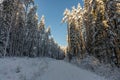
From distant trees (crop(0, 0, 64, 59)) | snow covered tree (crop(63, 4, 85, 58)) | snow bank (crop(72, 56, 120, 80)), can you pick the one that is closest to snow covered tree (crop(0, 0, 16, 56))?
distant trees (crop(0, 0, 64, 59))

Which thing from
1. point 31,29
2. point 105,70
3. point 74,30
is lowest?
point 105,70

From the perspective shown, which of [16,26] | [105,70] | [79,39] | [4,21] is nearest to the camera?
[105,70]

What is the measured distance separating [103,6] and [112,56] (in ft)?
25.4

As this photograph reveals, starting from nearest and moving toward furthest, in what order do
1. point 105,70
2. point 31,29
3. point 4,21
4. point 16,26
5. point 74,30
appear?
point 105,70
point 4,21
point 16,26
point 74,30
point 31,29

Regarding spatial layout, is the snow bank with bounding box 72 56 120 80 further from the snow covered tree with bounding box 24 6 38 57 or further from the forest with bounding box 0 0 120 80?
the snow covered tree with bounding box 24 6 38 57

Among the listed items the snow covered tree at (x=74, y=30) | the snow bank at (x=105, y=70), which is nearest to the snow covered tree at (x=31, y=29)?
the snow covered tree at (x=74, y=30)

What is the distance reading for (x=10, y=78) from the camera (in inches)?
421

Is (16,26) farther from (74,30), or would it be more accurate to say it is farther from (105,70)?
(105,70)

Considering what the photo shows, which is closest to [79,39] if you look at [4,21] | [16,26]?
[16,26]

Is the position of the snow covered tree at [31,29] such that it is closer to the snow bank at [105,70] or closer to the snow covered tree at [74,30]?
the snow covered tree at [74,30]

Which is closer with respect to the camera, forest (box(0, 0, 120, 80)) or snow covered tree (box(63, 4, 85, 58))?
forest (box(0, 0, 120, 80))

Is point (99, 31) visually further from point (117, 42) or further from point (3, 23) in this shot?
point (3, 23)

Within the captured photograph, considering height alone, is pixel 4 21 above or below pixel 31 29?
below

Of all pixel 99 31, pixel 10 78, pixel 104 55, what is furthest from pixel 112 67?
pixel 10 78
